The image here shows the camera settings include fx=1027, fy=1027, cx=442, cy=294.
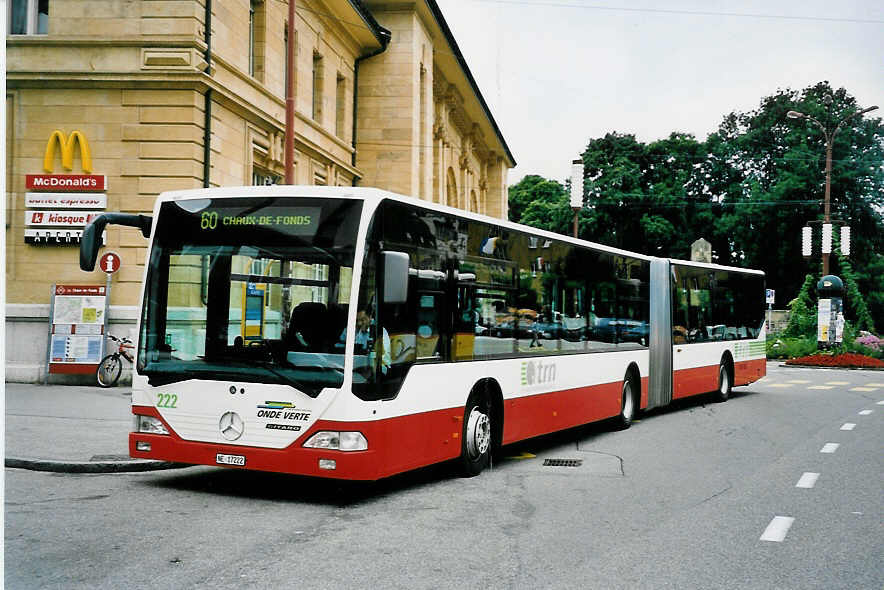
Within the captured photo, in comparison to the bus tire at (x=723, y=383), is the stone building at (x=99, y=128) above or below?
above

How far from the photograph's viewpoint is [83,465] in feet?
32.2

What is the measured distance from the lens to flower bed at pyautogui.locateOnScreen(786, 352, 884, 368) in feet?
114

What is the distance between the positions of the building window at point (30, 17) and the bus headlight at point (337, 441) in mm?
14782

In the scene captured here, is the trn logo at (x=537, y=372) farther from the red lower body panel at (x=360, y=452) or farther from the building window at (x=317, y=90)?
the building window at (x=317, y=90)

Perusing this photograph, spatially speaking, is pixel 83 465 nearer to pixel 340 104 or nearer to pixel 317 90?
pixel 317 90

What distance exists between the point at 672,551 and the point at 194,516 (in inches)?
139

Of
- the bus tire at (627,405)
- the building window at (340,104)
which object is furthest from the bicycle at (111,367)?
the building window at (340,104)

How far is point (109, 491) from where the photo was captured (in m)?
8.86

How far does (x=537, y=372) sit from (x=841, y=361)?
2627 centimetres

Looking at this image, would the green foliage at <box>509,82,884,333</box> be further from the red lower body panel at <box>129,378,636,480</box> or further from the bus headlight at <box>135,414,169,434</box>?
the bus headlight at <box>135,414,169,434</box>

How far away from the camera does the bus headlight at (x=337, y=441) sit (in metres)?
8.23

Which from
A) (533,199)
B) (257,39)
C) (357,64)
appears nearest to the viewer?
(257,39)

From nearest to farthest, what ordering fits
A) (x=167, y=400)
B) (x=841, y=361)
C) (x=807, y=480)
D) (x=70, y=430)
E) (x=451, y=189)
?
1. (x=167, y=400)
2. (x=807, y=480)
3. (x=70, y=430)
4. (x=841, y=361)
5. (x=451, y=189)

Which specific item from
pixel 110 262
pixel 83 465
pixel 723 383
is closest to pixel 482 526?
pixel 83 465
